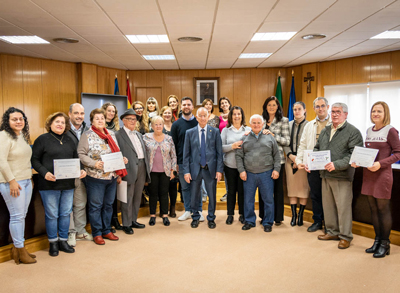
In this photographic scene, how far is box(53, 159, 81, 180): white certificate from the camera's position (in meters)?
3.04

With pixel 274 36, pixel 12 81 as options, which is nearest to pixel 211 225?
pixel 274 36

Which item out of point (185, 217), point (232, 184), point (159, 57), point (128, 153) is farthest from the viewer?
point (159, 57)

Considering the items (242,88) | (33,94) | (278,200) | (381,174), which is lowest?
(278,200)

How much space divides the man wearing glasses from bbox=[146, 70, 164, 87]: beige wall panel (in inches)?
244

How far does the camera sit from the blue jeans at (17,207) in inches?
114

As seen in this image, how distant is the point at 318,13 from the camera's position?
4.44m

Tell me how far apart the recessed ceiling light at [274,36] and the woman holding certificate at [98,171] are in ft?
11.4

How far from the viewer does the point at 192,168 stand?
4066 mm

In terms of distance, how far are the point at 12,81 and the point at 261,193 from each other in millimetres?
6202

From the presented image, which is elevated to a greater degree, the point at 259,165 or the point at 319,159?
the point at 319,159

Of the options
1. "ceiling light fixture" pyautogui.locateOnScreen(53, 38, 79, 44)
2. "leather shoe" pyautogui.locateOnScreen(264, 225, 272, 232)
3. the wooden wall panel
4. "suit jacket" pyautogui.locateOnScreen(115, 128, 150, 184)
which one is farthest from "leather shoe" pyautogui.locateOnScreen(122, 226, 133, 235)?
the wooden wall panel

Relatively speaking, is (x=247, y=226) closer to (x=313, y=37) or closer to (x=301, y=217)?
(x=301, y=217)

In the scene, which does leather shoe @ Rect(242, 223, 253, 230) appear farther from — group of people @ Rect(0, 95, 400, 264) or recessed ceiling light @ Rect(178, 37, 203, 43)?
recessed ceiling light @ Rect(178, 37, 203, 43)

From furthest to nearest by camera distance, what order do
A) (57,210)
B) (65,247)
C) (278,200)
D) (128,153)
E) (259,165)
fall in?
(278,200) < (259,165) < (128,153) < (65,247) < (57,210)
